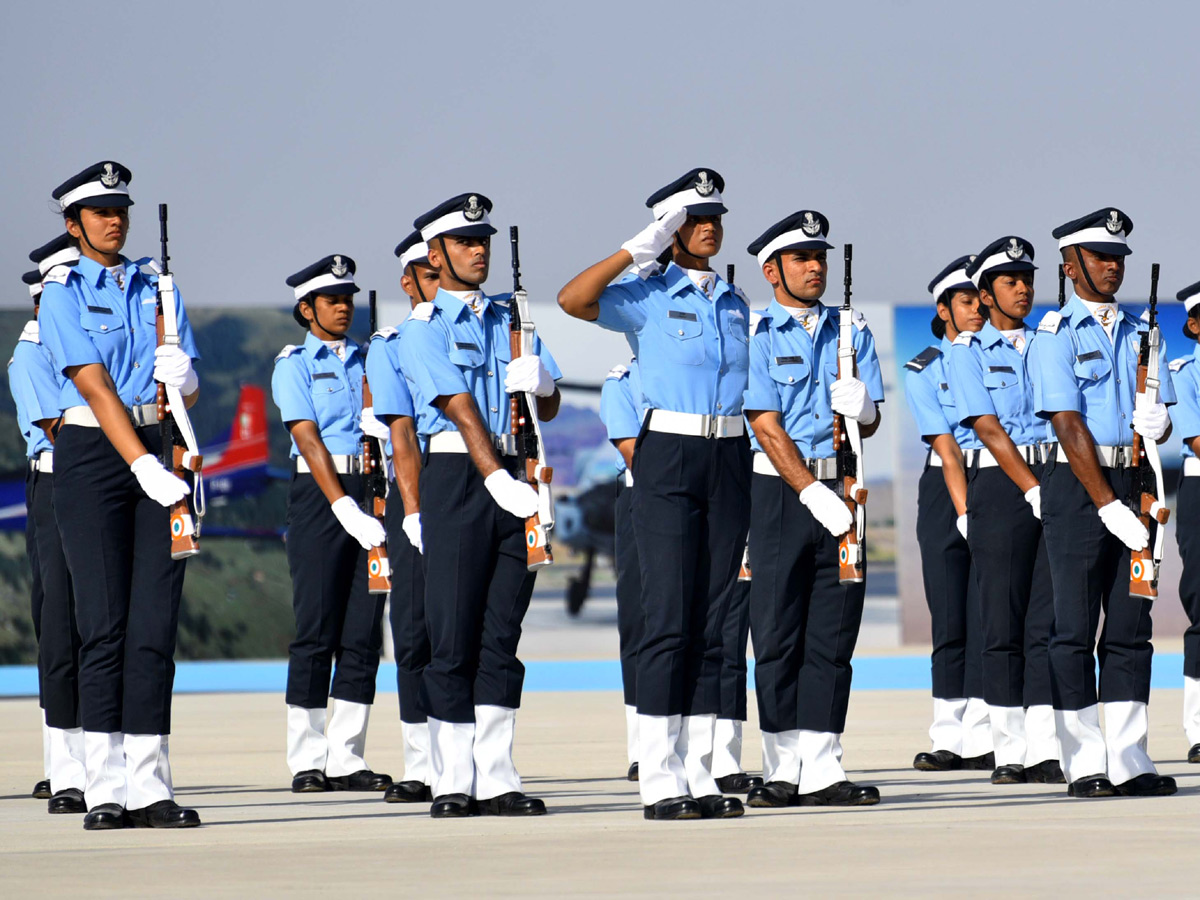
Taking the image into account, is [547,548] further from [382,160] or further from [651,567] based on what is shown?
[382,160]

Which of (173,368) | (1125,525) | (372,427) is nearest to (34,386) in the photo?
(372,427)

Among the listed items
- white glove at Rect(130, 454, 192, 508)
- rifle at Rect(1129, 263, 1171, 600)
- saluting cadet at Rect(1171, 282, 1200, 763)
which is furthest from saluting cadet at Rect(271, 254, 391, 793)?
saluting cadet at Rect(1171, 282, 1200, 763)

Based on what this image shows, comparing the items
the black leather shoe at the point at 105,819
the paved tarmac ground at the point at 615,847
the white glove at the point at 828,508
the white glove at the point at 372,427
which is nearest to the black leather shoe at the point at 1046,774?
the paved tarmac ground at the point at 615,847

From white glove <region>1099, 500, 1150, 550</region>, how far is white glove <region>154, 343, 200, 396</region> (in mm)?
2902

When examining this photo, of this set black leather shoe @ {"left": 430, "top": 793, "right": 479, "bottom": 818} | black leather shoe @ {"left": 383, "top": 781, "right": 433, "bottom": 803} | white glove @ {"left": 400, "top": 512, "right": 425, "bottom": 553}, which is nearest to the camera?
black leather shoe @ {"left": 430, "top": 793, "right": 479, "bottom": 818}

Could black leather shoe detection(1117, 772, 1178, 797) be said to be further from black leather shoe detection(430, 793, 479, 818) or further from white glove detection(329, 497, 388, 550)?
white glove detection(329, 497, 388, 550)

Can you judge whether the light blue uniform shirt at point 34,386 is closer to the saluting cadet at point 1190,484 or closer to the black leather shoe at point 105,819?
the black leather shoe at point 105,819

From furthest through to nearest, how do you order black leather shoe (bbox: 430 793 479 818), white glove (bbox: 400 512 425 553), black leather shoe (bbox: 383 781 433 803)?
black leather shoe (bbox: 383 781 433 803)
white glove (bbox: 400 512 425 553)
black leather shoe (bbox: 430 793 479 818)

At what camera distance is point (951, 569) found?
8078 millimetres

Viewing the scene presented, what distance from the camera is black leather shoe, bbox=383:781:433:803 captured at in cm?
678

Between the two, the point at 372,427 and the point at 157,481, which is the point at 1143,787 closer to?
the point at 372,427

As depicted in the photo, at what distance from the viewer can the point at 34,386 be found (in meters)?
7.17

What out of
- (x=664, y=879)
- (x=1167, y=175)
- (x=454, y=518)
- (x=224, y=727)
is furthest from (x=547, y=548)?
(x=1167, y=175)

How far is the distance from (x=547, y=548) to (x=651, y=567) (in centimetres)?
34
